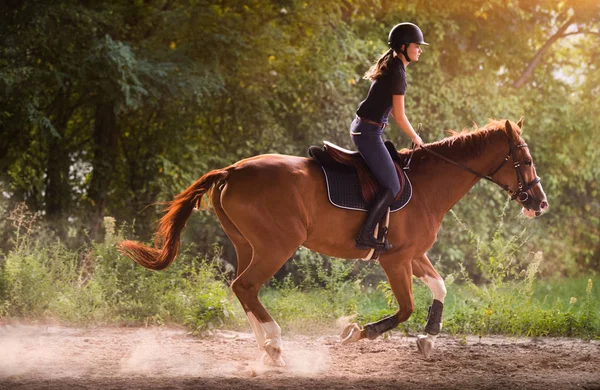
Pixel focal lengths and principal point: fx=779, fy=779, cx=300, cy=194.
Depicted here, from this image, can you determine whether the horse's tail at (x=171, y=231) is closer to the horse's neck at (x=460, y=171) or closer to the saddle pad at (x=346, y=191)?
the saddle pad at (x=346, y=191)

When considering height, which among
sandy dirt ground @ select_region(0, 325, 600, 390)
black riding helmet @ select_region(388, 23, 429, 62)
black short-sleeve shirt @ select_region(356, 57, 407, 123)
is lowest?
sandy dirt ground @ select_region(0, 325, 600, 390)

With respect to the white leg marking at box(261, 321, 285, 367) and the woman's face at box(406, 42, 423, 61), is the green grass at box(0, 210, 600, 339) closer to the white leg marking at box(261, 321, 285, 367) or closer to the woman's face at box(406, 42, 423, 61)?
the white leg marking at box(261, 321, 285, 367)

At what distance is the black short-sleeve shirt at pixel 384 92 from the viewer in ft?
22.0

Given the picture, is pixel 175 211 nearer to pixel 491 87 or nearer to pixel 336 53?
pixel 336 53

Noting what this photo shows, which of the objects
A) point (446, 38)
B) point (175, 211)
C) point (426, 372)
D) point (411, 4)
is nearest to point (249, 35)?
point (411, 4)

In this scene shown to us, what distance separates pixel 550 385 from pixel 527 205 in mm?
1893

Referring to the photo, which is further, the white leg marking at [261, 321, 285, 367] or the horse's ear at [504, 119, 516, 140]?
the horse's ear at [504, 119, 516, 140]

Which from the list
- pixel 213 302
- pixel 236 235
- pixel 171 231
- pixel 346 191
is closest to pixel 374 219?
pixel 346 191

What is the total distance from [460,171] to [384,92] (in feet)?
3.55

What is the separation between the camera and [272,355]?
639cm

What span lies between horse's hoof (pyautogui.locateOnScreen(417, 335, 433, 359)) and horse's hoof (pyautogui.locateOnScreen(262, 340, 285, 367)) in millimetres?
1363

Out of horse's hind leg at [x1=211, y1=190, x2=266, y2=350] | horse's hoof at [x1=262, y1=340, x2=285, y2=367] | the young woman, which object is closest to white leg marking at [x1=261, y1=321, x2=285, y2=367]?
horse's hoof at [x1=262, y1=340, x2=285, y2=367]

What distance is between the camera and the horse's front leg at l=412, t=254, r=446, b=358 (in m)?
7.12

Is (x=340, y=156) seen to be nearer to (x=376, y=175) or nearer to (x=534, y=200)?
(x=376, y=175)
